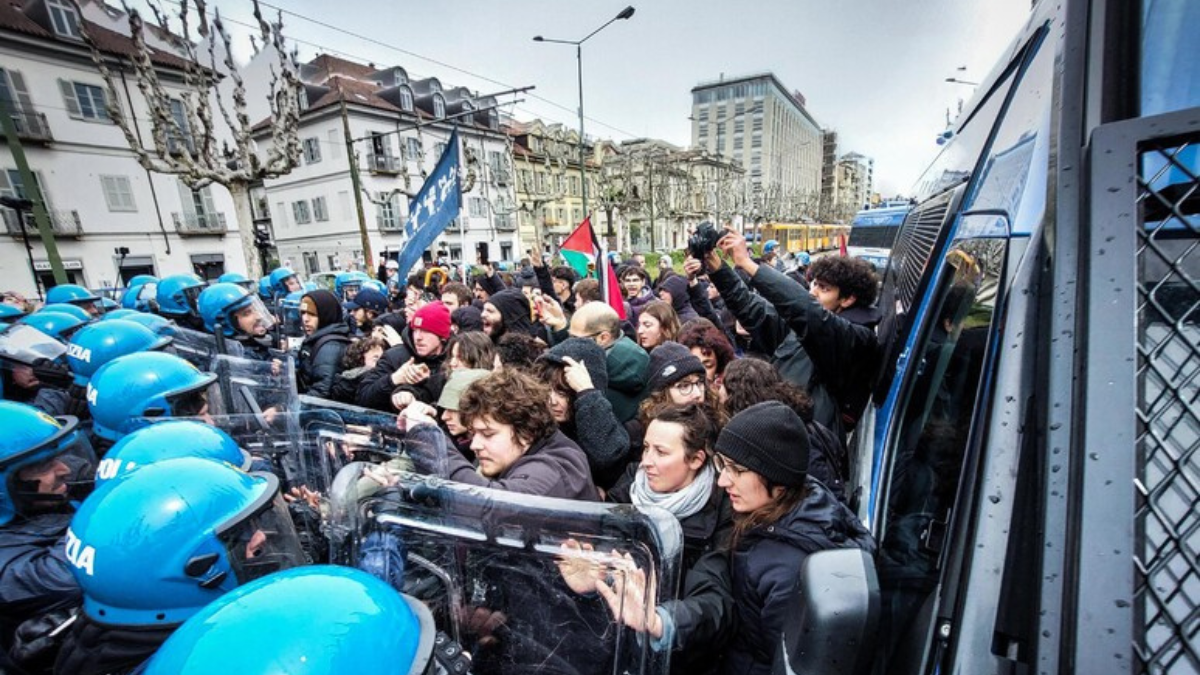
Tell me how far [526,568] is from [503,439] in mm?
955

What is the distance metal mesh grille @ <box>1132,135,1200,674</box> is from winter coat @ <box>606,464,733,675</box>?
33.1 inches

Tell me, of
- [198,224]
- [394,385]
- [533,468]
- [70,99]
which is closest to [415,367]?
[394,385]

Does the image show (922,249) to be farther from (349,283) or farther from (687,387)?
(349,283)

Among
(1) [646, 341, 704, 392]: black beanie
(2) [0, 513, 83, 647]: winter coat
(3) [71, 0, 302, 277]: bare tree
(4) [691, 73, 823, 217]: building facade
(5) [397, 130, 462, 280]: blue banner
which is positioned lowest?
(2) [0, 513, 83, 647]: winter coat

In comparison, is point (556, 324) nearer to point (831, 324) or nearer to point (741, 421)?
point (831, 324)

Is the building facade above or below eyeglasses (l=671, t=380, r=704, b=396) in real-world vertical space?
above

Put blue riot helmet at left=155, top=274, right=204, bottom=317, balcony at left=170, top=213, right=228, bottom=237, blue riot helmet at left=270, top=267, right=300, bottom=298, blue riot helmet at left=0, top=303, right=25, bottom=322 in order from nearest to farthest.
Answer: blue riot helmet at left=0, top=303, right=25, bottom=322 → blue riot helmet at left=155, top=274, right=204, bottom=317 → blue riot helmet at left=270, top=267, right=300, bottom=298 → balcony at left=170, top=213, right=228, bottom=237

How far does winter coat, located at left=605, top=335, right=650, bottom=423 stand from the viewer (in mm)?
3195

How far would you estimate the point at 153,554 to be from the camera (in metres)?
1.59

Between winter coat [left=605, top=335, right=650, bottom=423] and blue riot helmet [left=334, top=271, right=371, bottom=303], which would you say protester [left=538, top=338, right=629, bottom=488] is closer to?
winter coat [left=605, top=335, right=650, bottom=423]

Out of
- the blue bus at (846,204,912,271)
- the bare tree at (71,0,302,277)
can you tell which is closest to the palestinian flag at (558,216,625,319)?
the blue bus at (846,204,912,271)

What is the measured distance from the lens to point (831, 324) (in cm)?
248

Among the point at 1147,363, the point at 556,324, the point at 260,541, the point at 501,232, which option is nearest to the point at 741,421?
the point at 1147,363

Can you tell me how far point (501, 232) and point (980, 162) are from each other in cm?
4393
